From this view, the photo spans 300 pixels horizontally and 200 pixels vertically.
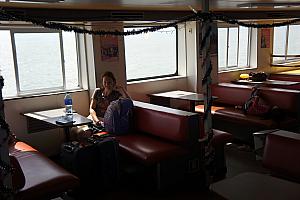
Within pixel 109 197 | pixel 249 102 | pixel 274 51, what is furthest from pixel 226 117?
pixel 274 51

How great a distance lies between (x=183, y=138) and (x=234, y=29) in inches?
203

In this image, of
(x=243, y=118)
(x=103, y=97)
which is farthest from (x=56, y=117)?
(x=243, y=118)

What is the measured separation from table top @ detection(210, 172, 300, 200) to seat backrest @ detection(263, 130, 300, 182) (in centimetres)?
46

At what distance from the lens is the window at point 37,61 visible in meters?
4.98

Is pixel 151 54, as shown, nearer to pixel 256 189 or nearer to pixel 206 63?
pixel 206 63

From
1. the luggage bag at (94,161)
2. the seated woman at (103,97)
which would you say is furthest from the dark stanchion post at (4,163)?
the seated woman at (103,97)

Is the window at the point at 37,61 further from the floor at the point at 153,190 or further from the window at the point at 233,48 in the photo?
the window at the point at 233,48

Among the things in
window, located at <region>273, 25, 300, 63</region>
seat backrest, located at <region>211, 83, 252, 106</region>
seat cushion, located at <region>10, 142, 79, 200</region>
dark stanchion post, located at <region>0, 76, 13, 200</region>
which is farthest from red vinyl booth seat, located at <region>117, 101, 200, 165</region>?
window, located at <region>273, 25, 300, 63</region>

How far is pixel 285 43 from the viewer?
974 centimetres

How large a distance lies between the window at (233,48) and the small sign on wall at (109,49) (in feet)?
10.4

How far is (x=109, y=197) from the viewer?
3.74 meters

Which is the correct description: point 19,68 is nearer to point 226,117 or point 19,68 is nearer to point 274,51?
point 226,117

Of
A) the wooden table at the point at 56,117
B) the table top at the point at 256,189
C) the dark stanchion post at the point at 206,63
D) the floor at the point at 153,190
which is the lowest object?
the floor at the point at 153,190

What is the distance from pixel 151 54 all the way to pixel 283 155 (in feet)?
14.6
